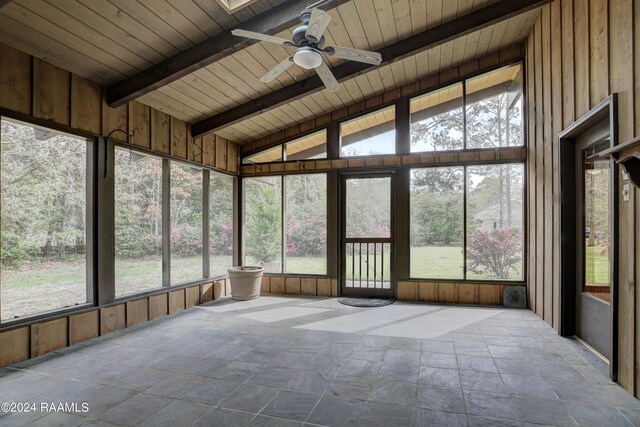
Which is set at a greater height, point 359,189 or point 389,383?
point 359,189

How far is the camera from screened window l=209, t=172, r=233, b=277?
18.5 ft

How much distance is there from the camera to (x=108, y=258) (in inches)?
151

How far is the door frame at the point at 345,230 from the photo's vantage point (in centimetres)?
565

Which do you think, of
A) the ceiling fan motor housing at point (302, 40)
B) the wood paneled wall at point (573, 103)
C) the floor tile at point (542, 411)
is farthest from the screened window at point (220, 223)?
the wood paneled wall at point (573, 103)

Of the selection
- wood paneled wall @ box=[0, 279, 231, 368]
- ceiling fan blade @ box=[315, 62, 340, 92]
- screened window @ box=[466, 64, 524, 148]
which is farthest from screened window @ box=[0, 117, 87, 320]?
screened window @ box=[466, 64, 524, 148]

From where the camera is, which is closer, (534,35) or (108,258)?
(108,258)

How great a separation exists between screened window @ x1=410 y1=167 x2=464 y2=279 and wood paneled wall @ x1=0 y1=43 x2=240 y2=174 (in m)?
3.58

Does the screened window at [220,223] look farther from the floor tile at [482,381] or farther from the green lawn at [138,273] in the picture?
the floor tile at [482,381]

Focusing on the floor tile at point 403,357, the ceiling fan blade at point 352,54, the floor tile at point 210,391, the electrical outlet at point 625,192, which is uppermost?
the ceiling fan blade at point 352,54

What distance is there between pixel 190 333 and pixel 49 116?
8.59 feet

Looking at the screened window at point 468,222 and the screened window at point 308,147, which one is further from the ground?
the screened window at point 308,147

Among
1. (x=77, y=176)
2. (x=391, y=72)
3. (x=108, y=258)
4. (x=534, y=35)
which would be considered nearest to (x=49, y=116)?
(x=77, y=176)

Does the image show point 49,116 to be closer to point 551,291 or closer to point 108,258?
point 108,258

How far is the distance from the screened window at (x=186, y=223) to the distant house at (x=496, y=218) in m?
4.29
